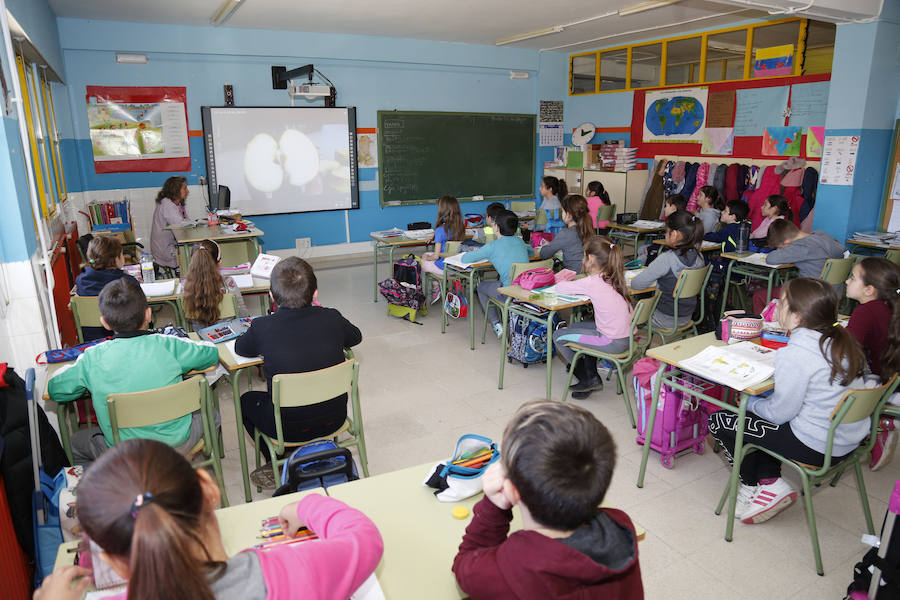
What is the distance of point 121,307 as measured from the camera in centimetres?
253

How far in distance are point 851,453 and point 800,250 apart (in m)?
2.99

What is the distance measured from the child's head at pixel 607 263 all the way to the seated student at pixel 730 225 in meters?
2.72

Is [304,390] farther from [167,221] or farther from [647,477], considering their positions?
[167,221]

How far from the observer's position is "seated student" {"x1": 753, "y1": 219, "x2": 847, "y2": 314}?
5.14 m

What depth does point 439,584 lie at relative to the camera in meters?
1.48

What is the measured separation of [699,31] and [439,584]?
844 centimetres

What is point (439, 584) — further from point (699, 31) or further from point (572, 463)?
point (699, 31)

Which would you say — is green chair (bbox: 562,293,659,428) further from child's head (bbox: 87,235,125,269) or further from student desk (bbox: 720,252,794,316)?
child's head (bbox: 87,235,125,269)

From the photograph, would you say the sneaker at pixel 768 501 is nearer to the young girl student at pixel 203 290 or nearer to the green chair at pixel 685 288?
the green chair at pixel 685 288

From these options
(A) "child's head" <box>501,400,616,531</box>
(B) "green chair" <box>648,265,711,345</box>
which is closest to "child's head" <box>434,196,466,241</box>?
(B) "green chair" <box>648,265,711,345</box>

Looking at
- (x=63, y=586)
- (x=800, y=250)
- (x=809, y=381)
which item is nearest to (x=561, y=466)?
(x=63, y=586)

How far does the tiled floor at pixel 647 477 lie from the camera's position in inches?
101

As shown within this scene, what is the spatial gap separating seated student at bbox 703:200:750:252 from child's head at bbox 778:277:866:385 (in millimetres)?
3653

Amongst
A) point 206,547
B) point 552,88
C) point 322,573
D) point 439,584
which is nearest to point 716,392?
point 439,584
